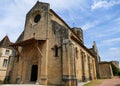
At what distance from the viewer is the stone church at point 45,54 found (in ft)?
47.6

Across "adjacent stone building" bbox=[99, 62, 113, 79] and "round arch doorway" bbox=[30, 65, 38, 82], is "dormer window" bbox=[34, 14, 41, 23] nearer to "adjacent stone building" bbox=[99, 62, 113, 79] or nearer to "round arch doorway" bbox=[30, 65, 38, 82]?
"round arch doorway" bbox=[30, 65, 38, 82]

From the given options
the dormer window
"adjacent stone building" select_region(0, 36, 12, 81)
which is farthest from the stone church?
"adjacent stone building" select_region(0, 36, 12, 81)

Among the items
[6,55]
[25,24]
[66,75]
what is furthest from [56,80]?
[6,55]

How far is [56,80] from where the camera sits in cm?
1462

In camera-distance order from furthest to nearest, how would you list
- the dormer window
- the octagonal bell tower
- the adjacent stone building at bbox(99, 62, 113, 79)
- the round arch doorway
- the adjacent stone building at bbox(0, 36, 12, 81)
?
the adjacent stone building at bbox(0, 36, 12, 81) < the adjacent stone building at bbox(99, 62, 113, 79) < the dormer window < the octagonal bell tower < the round arch doorway

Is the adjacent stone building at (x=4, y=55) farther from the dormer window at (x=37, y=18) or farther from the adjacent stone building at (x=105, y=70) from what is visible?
the adjacent stone building at (x=105, y=70)

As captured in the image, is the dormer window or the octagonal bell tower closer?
the octagonal bell tower

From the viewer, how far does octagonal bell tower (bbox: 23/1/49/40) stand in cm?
1793

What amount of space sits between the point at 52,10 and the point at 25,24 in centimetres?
538

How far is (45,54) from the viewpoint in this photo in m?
16.2

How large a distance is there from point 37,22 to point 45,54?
601 cm

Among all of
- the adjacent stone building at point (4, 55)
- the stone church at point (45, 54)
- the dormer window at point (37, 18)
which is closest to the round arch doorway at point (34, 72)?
the stone church at point (45, 54)

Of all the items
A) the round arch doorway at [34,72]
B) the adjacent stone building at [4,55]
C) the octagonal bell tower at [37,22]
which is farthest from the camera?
the adjacent stone building at [4,55]

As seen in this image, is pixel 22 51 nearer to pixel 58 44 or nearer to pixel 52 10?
pixel 58 44
